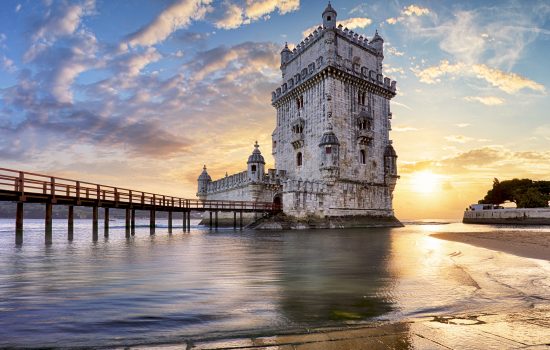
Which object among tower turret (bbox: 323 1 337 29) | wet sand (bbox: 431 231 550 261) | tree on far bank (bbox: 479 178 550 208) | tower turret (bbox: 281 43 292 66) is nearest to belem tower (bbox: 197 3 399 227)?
tower turret (bbox: 323 1 337 29)

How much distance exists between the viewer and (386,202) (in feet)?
138

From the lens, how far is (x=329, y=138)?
36000 millimetres

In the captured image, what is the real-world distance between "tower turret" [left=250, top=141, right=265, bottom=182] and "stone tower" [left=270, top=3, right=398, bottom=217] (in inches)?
149

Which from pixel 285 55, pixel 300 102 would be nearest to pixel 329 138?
pixel 300 102

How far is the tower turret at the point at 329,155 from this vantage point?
118ft

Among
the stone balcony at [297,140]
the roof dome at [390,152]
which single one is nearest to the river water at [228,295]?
the stone balcony at [297,140]

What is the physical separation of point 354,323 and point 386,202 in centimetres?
3986

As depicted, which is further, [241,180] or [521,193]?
[521,193]

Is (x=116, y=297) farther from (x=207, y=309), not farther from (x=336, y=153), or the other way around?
(x=336, y=153)

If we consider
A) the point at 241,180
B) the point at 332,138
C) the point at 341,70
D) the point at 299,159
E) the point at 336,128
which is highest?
the point at 341,70

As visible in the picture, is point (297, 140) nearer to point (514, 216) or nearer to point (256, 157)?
point (256, 157)

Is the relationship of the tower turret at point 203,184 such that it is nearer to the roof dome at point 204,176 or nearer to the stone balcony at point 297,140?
the roof dome at point 204,176

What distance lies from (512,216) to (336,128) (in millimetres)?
36694

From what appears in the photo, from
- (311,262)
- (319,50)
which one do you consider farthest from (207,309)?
(319,50)
